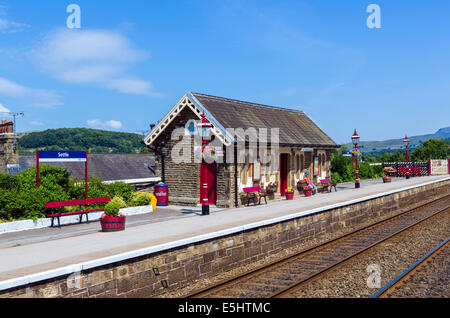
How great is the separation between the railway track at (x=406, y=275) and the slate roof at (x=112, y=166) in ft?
55.3

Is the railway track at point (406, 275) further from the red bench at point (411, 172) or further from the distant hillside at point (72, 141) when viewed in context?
the distant hillside at point (72, 141)

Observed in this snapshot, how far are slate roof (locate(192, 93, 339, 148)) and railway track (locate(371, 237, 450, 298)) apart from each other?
9.39 metres

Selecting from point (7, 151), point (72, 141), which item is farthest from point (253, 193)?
point (72, 141)

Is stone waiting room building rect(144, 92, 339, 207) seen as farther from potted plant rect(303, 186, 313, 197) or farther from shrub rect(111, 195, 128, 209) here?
shrub rect(111, 195, 128, 209)

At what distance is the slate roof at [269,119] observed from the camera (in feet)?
63.6

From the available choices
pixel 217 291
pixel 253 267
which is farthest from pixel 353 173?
pixel 217 291

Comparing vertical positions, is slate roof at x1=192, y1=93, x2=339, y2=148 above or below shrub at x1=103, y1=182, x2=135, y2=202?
above

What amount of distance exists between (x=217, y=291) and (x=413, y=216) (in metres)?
14.1

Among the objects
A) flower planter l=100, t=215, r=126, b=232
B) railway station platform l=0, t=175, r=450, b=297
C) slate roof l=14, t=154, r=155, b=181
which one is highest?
slate roof l=14, t=154, r=155, b=181

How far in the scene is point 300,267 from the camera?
10.9m

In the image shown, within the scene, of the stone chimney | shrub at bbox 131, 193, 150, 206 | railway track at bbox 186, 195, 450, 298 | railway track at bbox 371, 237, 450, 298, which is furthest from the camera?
the stone chimney

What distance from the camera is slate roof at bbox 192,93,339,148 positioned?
763 inches

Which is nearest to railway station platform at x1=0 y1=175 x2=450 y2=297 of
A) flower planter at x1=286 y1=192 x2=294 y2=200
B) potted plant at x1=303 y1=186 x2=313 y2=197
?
flower planter at x1=286 y1=192 x2=294 y2=200
